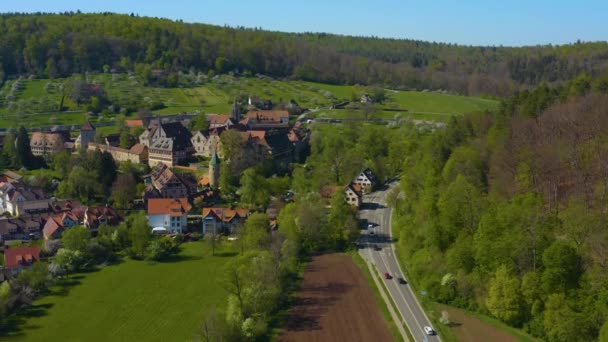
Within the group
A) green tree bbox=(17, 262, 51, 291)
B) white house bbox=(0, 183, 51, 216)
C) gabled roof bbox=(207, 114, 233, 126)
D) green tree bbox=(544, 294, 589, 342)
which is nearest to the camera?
green tree bbox=(544, 294, 589, 342)

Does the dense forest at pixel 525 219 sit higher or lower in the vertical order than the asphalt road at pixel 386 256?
higher

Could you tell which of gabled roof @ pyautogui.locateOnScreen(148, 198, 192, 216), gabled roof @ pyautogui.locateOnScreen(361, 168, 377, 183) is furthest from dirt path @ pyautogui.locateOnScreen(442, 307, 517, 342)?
gabled roof @ pyautogui.locateOnScreen(361, 168, 377, 183)

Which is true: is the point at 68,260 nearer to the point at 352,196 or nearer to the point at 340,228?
the point at 340,228

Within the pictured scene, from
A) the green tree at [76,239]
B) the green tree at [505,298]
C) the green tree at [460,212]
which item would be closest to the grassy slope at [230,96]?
the green tree at [76,239]

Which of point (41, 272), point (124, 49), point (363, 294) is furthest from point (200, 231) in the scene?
point (124, 49)

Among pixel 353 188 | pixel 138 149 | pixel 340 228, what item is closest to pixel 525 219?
pixel 340 228

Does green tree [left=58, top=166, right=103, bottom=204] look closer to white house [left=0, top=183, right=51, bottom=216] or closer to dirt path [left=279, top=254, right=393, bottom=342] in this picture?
white house [left=0, top=183, right=51, bottom=216]

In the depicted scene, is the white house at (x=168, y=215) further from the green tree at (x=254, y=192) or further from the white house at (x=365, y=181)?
the white house at (x=365, y=181)
